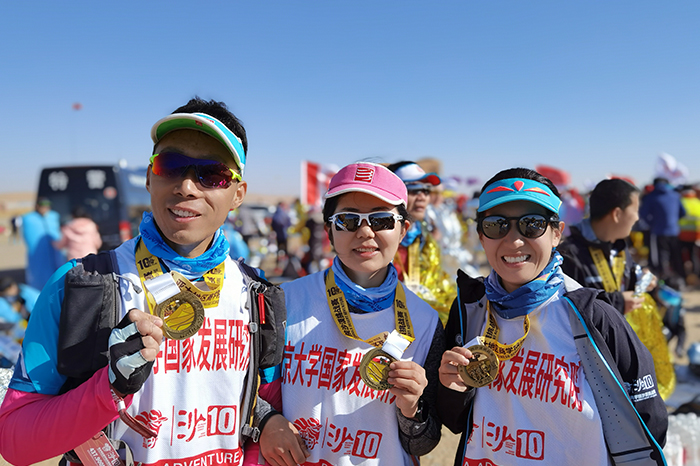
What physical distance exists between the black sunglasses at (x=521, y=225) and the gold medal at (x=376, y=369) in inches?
29.5

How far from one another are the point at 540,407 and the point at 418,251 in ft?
8.45

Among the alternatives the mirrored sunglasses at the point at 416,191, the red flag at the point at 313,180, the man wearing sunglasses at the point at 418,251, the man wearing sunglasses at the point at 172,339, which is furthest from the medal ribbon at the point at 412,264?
the red flag at the point at 313,180

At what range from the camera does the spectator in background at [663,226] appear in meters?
10.2

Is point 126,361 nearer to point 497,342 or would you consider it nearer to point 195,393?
point 195,393

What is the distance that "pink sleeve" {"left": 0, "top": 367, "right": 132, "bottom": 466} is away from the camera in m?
1.40

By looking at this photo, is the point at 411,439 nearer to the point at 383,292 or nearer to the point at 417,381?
the point at 417,381

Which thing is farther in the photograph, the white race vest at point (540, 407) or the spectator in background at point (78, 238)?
the spectator in background at point (78, 238)

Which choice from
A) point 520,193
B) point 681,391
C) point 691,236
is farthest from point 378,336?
point 691,236

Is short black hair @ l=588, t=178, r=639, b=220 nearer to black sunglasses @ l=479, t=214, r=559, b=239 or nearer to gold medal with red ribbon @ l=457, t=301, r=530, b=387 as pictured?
black sunglasses @ l=479, t=214, r=559, b=239

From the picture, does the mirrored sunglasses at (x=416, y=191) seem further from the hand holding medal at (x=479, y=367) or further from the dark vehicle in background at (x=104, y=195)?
the dark vehicle in background at (x=104, y=195)

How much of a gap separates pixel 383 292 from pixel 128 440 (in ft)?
3.89

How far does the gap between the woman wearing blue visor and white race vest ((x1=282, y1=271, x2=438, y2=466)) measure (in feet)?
0.90

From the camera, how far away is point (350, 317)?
1974mm

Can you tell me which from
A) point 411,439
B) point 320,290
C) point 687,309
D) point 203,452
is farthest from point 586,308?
point 687,309
